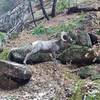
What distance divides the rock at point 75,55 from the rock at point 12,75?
1558mm

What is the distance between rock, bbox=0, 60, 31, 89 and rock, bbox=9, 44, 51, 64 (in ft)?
3.48

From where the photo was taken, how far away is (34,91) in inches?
358

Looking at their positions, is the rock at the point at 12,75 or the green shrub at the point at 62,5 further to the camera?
the green shrub at the point at 62,5

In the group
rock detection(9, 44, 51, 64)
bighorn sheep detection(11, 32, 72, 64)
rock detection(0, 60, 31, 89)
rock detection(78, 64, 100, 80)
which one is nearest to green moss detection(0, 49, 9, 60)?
rock detection(9, 44, 51, 64)

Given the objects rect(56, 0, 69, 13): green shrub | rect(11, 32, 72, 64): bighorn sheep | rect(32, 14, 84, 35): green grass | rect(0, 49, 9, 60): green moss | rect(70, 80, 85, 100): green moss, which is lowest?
rect(56, 0, 69, 13): green shrub

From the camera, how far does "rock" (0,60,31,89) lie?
30.2 feet

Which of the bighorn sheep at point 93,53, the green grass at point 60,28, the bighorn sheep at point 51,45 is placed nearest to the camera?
the bighorn sheep at point 51,45

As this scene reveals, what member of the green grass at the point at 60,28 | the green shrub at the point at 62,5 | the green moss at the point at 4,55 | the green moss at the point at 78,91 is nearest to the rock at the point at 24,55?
the green moss at the point at 4,55

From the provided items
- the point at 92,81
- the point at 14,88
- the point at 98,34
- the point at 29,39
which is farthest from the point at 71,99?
the point at 29,39

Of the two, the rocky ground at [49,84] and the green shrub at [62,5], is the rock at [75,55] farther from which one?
the green shrub at [62,5]

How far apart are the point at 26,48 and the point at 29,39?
2.94 meters

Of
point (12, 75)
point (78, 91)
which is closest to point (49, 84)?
point (12, 75)

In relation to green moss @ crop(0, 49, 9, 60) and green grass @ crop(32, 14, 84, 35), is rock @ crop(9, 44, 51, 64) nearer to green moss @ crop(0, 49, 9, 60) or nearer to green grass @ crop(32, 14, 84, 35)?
green moss @ crop(0, 49, 9, 60)

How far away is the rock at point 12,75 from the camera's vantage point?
9219 mm
